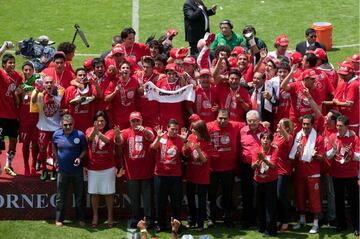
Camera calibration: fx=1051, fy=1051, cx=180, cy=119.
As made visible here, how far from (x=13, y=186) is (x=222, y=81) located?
357 cm

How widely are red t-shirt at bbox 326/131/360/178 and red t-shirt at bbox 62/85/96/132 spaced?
3.62m

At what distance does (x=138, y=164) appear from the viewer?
1554 centimetres

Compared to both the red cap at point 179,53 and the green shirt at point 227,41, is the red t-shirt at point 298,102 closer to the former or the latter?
the red cap at point 179,53

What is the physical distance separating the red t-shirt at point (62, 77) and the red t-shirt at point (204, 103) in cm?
193

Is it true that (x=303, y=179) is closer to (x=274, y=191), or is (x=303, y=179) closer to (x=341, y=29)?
(x=274, y=191)

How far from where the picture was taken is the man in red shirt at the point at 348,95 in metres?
16.2

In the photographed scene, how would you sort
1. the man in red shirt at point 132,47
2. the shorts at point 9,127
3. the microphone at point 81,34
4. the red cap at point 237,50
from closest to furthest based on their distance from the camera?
the shorts at point 9,127 → the red cap at point 237,50 → the man in red shirt at point 132,47 → the microphone at point 81,34

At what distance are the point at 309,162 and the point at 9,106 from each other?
4730 mm

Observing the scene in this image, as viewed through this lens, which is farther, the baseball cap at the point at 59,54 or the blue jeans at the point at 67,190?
the baseball cap at the point at 59,54

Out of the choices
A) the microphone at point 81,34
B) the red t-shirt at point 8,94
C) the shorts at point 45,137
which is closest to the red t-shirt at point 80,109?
the shorts at point 45,137

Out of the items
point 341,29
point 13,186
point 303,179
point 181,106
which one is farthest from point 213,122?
point 341,29

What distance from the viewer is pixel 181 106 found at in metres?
16.0

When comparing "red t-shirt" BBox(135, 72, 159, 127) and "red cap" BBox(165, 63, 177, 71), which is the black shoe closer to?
"red t-shirt" BBox(135, 72, 159, 127)

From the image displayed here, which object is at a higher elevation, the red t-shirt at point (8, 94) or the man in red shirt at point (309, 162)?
the red t-shirt at point (8, 94)
